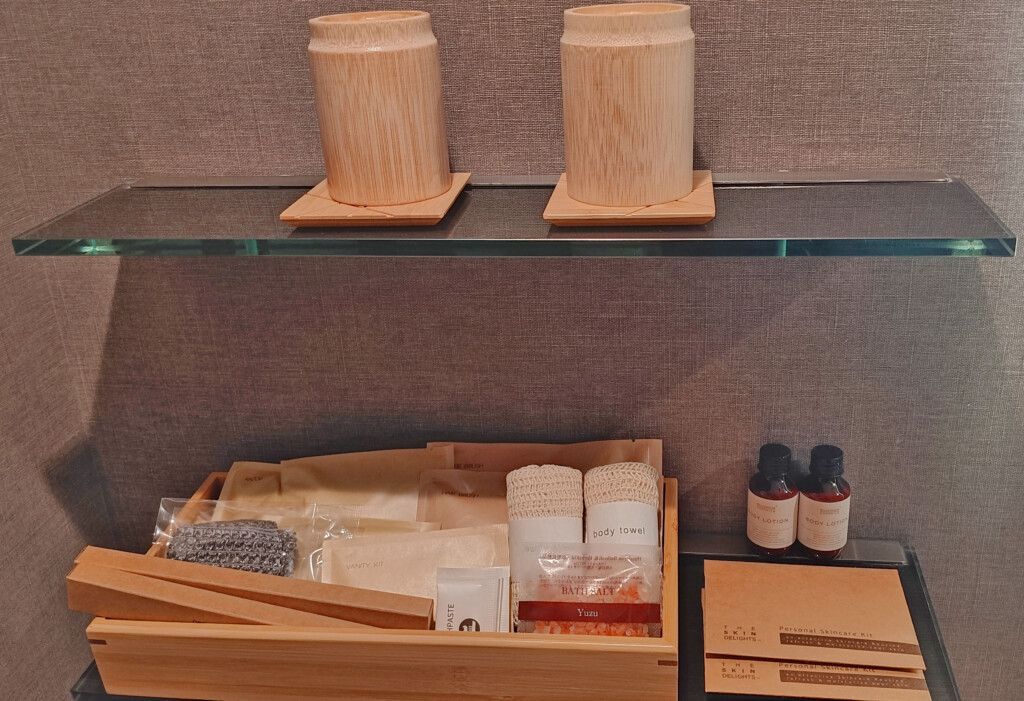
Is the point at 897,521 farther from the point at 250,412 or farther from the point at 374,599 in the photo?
the point at 250,412

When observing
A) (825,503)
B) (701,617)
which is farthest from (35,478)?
(825,503)

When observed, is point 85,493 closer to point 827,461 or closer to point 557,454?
point 557,454

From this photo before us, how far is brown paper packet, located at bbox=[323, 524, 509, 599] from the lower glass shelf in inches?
7.0

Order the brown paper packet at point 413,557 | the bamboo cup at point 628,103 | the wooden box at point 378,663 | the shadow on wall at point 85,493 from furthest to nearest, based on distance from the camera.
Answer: the shadow on wall at point 85,493
the brown paper packet at point 413,557
the wooden box at point 378,663
the bamboo cup at point 628,103

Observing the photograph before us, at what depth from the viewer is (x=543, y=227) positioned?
0.67 metres

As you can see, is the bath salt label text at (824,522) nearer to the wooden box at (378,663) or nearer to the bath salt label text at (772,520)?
the bath salt label text at (772,520)

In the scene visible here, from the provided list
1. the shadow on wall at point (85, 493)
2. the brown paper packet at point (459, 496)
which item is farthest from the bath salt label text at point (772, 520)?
the shadow on wall at point (85, 493)

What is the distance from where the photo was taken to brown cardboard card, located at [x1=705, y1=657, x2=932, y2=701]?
2.38 feet

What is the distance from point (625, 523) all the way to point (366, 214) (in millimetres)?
345

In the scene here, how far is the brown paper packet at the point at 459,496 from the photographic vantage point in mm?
881

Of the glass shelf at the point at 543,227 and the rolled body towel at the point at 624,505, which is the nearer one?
the glass shelf at the point at 543,227

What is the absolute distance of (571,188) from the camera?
0.68 meters

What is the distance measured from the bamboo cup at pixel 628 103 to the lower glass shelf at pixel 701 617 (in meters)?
0.39

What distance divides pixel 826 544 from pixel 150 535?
730 millimetres
